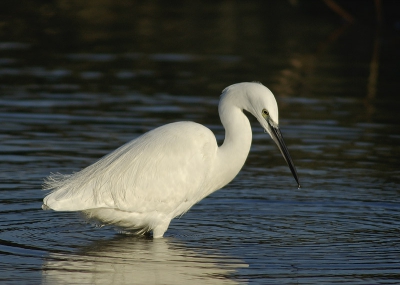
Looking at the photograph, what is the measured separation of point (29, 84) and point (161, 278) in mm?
10012

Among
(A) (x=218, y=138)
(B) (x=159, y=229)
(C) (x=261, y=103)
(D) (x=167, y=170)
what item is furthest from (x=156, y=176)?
(A) (x=218, y=138)

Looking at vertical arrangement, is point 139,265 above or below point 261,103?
below

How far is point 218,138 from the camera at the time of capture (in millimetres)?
12266

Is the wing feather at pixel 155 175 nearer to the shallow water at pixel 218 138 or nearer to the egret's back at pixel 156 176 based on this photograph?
the egret's back at pixel 156 176

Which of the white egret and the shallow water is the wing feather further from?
the shallow water

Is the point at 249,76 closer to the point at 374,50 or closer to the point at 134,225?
the point at 374,50

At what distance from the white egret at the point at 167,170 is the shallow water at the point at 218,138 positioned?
1.11 ft

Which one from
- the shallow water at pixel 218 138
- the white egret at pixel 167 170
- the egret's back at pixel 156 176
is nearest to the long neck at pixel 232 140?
the white egret at pixel 167 170

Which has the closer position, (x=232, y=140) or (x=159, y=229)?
(x=159, y=229)

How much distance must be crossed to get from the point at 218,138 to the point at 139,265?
516 cm

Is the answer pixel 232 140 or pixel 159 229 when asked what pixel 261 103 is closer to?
pixel 232 140

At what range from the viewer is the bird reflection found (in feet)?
22.6

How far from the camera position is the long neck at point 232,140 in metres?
8.20

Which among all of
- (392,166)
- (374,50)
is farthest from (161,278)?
(374,50)
